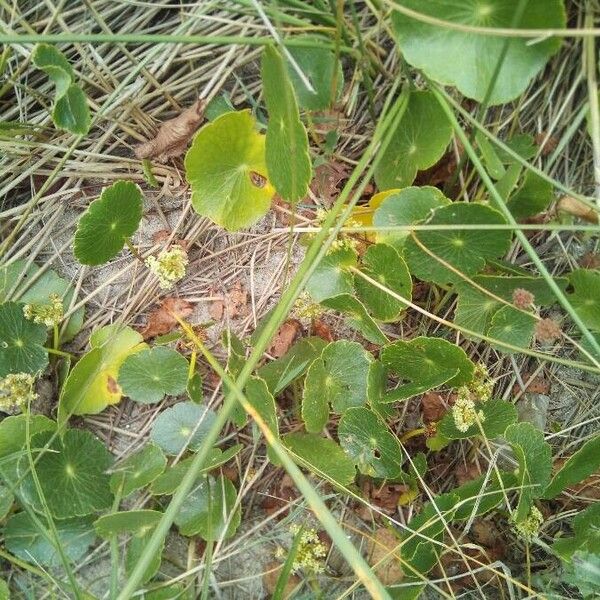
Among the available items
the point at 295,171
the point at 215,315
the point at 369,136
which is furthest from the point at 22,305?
the point at 369,136

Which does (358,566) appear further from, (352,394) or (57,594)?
(57,594)

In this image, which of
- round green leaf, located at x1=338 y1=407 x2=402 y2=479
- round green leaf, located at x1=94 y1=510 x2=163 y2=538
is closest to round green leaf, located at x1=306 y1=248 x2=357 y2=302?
round green leaf, located at x1=338 y1=407 x2=402 y2=479

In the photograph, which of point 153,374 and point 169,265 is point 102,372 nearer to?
point 153,374

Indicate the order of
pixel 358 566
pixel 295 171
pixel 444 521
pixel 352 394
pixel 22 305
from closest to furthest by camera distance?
1. pixel 358 566
2. pixel 295 171
3. pixel 444 521
4. pixel 352 394
5. pixel 22 305

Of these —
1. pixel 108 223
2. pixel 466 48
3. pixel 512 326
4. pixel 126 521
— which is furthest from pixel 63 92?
pixel 512 326

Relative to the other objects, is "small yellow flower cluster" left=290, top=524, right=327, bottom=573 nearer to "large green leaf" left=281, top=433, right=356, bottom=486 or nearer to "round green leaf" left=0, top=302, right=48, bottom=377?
"large green leaf" left=281, top=433, right=356, bottom=486
